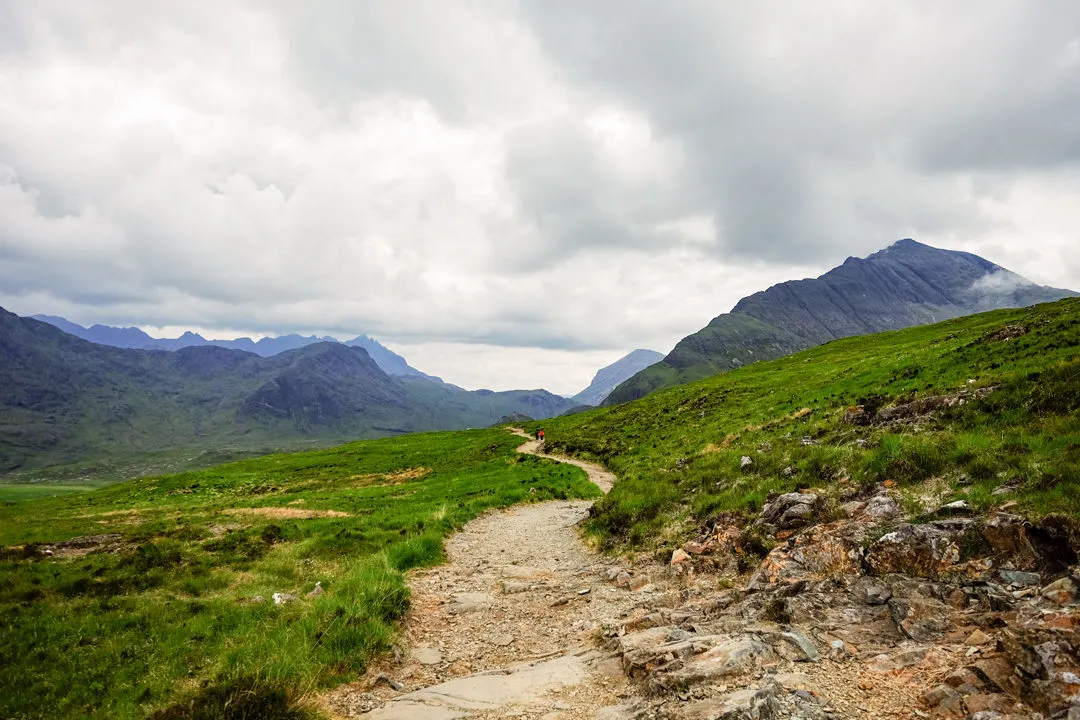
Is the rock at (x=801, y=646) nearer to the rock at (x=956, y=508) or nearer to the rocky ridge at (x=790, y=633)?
the rocky ridge at (x=790, y=633)

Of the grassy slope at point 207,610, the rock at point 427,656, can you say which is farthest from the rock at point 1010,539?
the grassy slope at point 207,610

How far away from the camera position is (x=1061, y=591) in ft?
27.2

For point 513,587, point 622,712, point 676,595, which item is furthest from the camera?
point 513,587

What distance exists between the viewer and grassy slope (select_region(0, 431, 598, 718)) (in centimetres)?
980

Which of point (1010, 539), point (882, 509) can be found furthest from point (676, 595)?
point (1010, 539)

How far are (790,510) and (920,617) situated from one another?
6.32 m

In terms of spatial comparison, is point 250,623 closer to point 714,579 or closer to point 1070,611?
point 714,579

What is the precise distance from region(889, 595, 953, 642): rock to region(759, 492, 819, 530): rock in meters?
5.25

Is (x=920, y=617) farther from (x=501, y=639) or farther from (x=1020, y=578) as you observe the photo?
(x=501, y=639)

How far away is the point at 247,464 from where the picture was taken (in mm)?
97875

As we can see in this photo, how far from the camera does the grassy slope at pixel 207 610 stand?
9.80m

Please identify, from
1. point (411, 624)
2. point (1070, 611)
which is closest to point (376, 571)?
point (411, 624)

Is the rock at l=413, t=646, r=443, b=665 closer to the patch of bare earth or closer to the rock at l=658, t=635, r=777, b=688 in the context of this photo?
the rock at l=658, t=635, r=777, b=688

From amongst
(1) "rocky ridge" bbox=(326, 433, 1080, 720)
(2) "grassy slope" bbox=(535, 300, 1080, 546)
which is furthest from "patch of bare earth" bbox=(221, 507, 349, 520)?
(1) "rocky ridge" bbox=(326, 433, 1080, 720)
